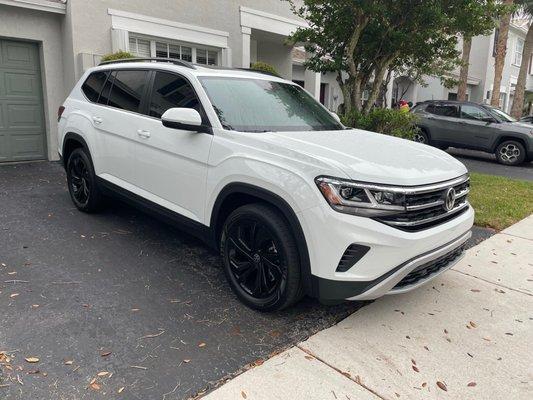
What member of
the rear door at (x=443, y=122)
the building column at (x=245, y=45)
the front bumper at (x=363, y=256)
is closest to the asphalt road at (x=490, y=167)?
the rear door at (x=443, y=122)

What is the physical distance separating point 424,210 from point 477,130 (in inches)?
424

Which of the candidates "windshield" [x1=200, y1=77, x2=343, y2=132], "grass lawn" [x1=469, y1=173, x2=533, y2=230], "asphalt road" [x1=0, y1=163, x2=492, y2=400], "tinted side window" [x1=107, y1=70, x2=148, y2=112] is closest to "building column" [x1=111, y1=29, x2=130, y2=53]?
"tinted side window" [x1=107, y1=70, x2=148, y2=112]

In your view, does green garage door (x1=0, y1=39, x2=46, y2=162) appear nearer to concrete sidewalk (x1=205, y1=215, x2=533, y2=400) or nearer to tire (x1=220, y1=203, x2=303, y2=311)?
tire (x1=220, y1=203, x2=303, y2=311)

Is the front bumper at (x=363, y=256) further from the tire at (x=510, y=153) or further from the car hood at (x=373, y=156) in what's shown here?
the tire at (x=510, y=153)

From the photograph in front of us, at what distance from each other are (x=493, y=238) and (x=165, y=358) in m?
4.42

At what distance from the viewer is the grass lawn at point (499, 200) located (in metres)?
6.28

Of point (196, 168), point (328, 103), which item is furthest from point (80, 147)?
point (328, 103)

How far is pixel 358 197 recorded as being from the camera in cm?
293

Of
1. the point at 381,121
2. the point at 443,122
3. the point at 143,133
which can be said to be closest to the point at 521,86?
the point at 443,122

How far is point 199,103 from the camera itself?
389 cm

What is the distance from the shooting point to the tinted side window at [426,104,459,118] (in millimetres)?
13151

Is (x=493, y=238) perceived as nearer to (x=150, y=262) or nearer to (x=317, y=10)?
(x=150, y=262)

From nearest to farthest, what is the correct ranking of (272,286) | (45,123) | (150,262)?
(272,286)
(150,262)
(45,123)

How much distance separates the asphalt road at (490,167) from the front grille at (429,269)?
7997 millimetres
